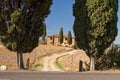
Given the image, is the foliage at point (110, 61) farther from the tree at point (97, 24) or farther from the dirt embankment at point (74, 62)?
the tree at point (97, 24)

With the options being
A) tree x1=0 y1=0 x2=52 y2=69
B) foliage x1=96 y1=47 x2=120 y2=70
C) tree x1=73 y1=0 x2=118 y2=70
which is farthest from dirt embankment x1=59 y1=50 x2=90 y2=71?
tree x1=0 y1=0 x2=52 y2=69

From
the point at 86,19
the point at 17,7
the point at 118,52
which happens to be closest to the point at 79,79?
the point at 86,19

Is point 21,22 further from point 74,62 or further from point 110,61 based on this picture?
point 74,62

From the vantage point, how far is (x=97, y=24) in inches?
887

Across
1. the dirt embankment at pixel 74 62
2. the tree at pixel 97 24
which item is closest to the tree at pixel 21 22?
the tree at pixel 97 24

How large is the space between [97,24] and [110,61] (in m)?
4.12

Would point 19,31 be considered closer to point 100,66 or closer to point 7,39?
point 7,39

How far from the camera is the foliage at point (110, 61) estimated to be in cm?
2464

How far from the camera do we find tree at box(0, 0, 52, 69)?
23.1 m

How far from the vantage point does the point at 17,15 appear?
2262 cm

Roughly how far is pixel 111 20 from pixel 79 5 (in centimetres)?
258

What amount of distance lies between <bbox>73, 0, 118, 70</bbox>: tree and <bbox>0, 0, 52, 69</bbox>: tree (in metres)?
2.90

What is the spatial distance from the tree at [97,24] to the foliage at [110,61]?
1.95m

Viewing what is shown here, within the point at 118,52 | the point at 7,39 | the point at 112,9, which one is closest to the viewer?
the point at 112,9
